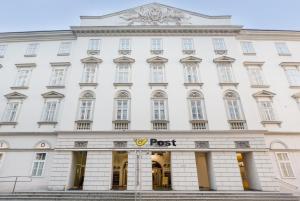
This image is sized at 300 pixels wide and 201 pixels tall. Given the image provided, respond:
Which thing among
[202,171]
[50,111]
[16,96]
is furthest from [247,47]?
[16,96]

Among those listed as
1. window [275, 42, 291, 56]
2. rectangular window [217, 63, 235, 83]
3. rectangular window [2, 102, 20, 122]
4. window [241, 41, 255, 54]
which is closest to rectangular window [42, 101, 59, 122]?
rectangular window [2, 102, 20, 122]

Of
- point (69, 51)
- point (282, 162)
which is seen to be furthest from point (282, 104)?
point (69, 51)

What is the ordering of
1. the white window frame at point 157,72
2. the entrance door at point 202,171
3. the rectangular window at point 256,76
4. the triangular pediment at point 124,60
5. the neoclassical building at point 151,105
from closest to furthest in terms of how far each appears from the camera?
the neoclassical building at point 151,105 < the entrance door at point 202,171 < the white window frame at point 157,72 < the rectangular window at point 256,76 < the triangular pediment at point 124,60

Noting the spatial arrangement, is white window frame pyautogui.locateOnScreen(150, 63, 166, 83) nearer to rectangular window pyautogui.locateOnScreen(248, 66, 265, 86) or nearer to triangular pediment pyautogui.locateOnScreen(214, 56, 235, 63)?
triangular pediment pyautogui.locateOnScreen(214, 56, 235, 63)

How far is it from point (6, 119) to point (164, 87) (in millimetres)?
13839

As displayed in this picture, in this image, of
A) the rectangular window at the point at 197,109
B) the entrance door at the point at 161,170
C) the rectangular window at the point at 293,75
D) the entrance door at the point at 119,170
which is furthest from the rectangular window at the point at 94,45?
the rectangular window at the point at 293,75

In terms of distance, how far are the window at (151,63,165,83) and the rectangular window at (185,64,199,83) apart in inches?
87.2

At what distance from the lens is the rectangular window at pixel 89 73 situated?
16528 millimetres

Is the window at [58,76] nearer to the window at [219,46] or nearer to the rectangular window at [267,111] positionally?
the window at [219,46]

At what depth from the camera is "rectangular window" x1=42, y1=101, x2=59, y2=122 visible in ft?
50.6

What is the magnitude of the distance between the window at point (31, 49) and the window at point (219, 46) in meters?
18.7

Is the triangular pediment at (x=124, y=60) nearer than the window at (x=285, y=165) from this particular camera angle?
No

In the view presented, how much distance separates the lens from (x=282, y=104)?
627 inches

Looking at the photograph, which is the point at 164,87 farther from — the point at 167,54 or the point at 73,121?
the point at 73,121
